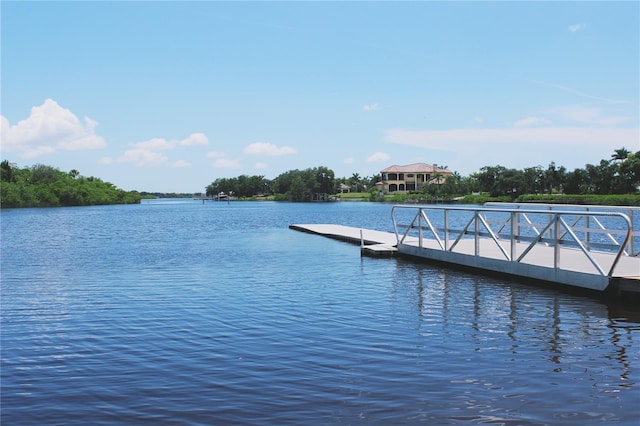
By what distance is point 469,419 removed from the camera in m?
5.98

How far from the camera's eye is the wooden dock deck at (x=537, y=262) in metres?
12.2

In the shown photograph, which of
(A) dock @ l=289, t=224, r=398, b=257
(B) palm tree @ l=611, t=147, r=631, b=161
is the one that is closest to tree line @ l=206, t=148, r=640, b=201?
(B) palm tree @ l=611, t=147, r=631, b=161

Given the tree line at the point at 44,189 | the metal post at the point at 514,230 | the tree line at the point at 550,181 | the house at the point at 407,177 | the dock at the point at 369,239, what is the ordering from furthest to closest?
1. the house at the point at 407,177
2. the tree line at the point at 44,189
3. the tree line at the point at 550,181
4. the dock at the point at 369,239
5. the metal post at the point at 514,230

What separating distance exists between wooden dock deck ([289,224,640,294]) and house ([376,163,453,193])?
141m

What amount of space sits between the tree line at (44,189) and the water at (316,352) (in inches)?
4796

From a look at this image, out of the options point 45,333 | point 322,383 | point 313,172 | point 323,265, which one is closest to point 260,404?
point 322,383

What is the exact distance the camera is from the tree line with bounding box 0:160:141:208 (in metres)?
125

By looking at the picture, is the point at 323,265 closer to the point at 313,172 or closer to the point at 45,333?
the point at 45,333

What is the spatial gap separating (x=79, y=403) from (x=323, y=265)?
44.8 feet

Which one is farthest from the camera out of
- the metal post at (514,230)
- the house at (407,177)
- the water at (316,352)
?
the house at (407,177)

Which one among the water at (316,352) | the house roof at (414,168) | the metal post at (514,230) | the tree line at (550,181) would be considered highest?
the house roof at (414,168)

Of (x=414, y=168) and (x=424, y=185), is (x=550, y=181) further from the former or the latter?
(x=414, y=168)

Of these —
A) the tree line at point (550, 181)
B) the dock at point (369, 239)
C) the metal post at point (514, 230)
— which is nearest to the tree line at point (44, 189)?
the tree line at point (550, 181)

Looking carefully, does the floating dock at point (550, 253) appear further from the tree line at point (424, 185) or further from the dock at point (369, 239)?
the tree line at point (424, 185)
